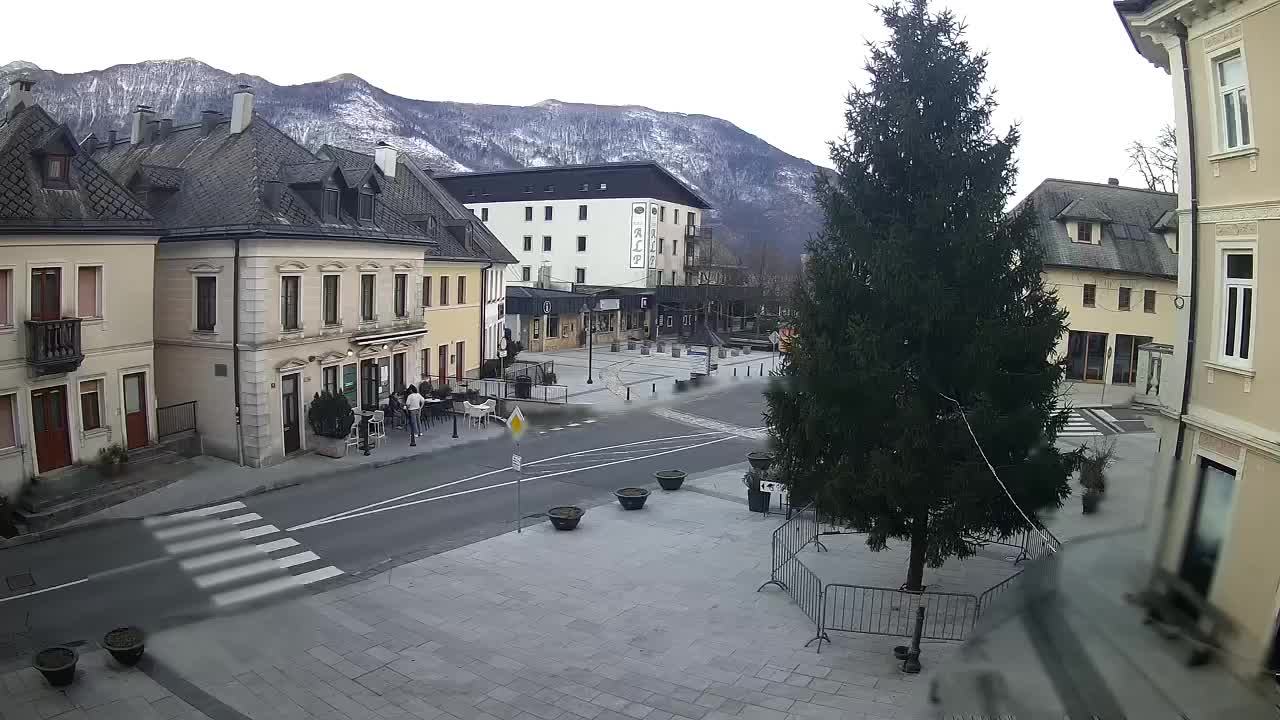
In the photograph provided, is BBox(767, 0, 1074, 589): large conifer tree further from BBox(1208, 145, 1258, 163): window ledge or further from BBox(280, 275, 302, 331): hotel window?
BBox(280, 275, 302, 331): hotel window

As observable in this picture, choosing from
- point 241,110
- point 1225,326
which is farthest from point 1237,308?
point 241,110

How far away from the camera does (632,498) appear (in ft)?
65.3

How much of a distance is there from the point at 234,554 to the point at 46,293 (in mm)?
8328

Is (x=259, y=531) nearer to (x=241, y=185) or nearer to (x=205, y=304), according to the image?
(x=205, y=304)

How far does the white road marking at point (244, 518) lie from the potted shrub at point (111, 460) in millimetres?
4032

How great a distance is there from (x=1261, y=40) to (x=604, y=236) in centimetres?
6187

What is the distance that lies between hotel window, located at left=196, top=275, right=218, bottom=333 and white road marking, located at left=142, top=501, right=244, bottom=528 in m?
6.29

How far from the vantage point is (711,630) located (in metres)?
12.8

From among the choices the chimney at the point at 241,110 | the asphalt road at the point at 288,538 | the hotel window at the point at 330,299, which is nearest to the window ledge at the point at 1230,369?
the asphalt road at the point at 288,538

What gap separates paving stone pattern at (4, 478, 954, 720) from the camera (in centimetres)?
1057

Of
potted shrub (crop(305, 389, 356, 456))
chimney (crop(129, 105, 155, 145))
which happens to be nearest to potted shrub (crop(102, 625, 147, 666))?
potted shrub (crop(305, 389, 356, 456))

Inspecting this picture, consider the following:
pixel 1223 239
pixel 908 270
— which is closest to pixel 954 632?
pixel 908 270

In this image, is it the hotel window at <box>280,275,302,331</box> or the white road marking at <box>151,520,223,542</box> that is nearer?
the white road marking at <box>151,520,223,542</box>

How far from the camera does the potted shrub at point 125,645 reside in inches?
453
